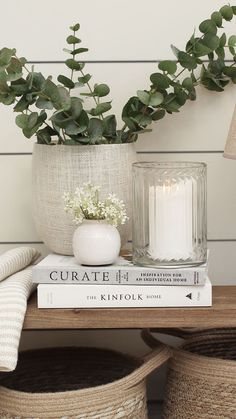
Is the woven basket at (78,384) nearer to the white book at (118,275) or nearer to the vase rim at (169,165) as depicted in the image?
the white book at (118,275)

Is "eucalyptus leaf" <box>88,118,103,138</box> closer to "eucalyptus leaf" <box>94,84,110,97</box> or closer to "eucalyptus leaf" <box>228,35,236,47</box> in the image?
"eucalyptus leaf" <box>94,84,110,97</box>

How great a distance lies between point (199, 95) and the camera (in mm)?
1495

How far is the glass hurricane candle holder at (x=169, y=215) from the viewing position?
123cm

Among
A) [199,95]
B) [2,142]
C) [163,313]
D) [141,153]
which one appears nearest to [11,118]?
[2,142]

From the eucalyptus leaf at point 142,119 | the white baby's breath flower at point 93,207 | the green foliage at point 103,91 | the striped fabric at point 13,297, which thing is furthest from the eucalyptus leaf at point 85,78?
the striped fabric at point 13,297

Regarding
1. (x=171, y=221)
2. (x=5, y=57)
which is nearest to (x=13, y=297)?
(x=171, y=221)

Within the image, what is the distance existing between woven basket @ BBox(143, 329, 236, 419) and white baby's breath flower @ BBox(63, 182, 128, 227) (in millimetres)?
252

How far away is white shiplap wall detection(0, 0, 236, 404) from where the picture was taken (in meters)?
1.48

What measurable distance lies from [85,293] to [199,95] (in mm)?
504

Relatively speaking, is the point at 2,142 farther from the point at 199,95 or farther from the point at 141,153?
the point at 199,95

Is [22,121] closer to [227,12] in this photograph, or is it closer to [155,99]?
[155,99]

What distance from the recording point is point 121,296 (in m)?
1.20

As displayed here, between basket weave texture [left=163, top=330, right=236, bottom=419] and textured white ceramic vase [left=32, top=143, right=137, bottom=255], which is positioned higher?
textured white ceramic vase [left=32, top=143, right=137, bottom=255]

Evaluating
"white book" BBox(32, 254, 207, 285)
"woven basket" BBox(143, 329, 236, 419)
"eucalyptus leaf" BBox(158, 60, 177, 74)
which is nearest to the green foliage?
"eucalyptus leaf" BBox(158, 60, 177, 74)
